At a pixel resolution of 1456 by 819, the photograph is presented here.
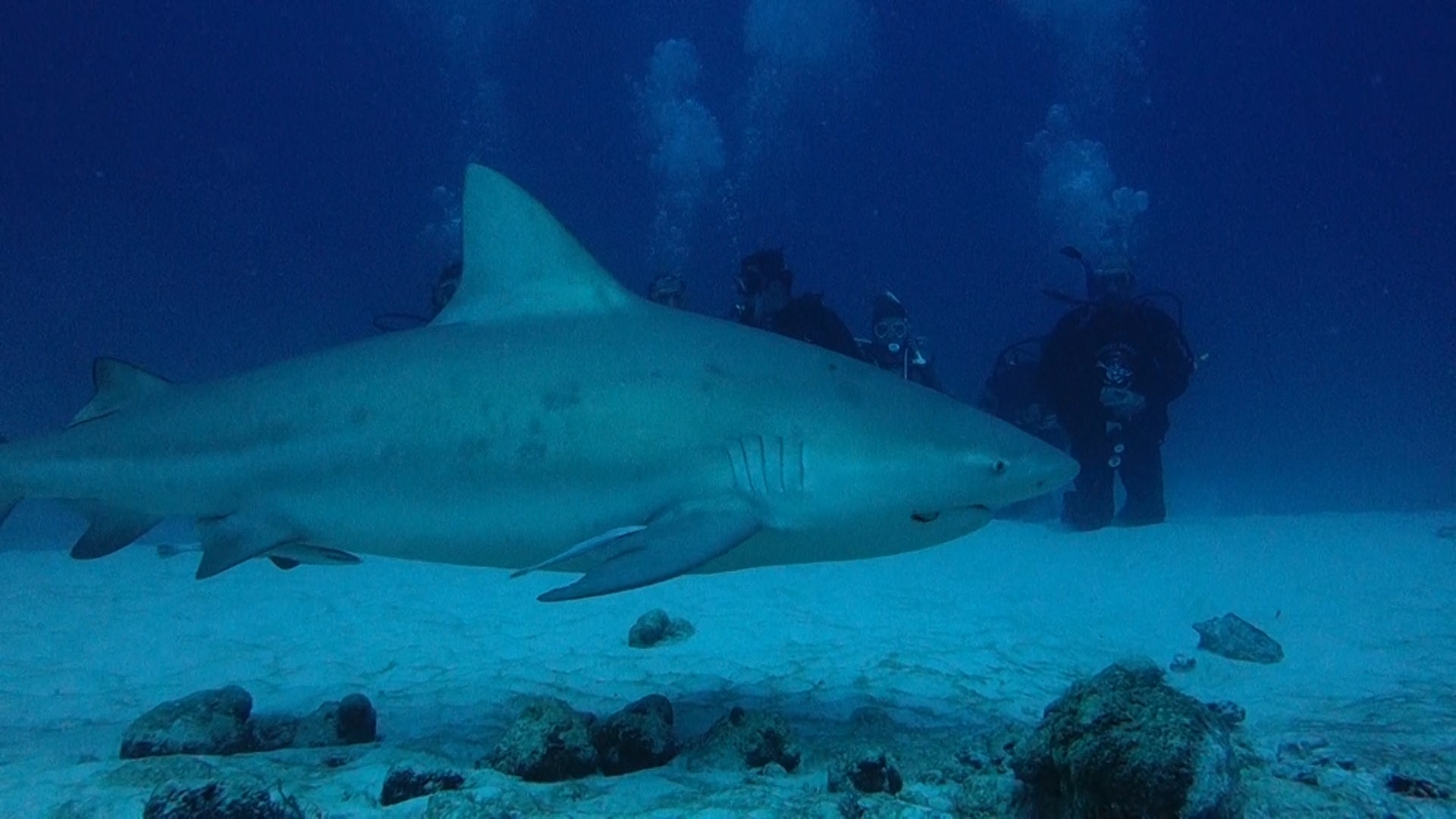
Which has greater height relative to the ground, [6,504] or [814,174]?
[814,174]

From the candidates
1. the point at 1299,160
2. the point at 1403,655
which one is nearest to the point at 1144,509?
the point at 1403,655

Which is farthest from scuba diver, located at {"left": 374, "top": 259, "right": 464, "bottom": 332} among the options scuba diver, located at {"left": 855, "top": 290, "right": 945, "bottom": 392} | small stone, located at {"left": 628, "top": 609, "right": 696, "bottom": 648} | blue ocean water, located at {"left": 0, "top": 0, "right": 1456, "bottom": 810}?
blue ocean water, located at {"left": 0, "top": 0, "right": 1456, "bottom": 810}

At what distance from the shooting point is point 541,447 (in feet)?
10.3

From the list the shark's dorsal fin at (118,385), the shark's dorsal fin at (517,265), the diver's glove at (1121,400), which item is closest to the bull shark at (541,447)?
the shark's dorsal fin at (517,265)

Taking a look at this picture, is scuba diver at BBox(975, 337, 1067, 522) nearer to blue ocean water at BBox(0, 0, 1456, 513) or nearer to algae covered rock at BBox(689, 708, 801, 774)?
algae covered rock at BBox(689, 708, 801, 774)

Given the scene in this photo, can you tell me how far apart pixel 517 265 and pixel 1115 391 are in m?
9.22

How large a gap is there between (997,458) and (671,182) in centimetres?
9414

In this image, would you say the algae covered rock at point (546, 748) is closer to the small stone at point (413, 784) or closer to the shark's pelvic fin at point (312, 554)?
the small stone at point (413, 784)

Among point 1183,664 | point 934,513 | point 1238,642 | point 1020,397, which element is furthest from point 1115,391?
point 934,513

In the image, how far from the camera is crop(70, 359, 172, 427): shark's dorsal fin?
3965 millimetres

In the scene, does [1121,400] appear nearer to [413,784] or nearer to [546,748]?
[546,748]

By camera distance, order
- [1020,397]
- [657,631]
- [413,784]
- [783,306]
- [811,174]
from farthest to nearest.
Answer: [811,174] → [1020,397] → [783,306] → [657,631] → [413,784]

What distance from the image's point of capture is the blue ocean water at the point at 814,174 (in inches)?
1953

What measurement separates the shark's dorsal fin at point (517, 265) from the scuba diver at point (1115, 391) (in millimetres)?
9008
